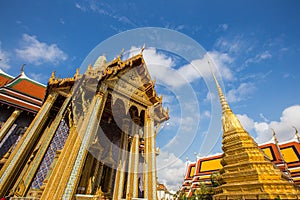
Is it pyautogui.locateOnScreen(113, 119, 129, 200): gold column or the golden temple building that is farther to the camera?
the golden temple building

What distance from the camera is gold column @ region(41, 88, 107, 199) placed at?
397cm

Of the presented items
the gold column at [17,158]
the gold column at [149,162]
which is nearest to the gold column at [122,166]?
the gold column at [149,162]

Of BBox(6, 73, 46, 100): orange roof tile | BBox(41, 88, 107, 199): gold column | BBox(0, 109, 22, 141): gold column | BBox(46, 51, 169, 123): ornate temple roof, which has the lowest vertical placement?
BBox(41, 88, 107, 199): gold column

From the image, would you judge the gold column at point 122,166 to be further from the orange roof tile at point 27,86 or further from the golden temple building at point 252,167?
the orange roof tile at point 27,86

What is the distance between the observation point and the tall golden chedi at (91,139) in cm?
508

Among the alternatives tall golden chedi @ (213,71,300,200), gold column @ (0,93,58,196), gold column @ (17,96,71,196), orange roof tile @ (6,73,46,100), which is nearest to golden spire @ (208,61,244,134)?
tall golden chedi @ (213,71,300,200)

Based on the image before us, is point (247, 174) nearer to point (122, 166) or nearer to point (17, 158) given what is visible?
point (122, 166)

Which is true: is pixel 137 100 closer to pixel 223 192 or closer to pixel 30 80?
pixel 223 192

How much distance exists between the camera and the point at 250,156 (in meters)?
9.62

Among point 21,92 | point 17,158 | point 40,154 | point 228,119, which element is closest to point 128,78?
point 40,154

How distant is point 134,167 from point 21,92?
927cm

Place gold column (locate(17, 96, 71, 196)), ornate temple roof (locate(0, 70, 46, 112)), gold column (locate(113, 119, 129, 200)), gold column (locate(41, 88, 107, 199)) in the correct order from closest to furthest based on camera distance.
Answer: gold column (locate(41, 88, 107, 199))
gold column (locate(17, 96, 71, 196))
gold column (locate(113, 119, 129, 200))
ornate temple roof (locate(0, 70, 46, 112))

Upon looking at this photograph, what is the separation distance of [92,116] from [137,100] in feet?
10.1

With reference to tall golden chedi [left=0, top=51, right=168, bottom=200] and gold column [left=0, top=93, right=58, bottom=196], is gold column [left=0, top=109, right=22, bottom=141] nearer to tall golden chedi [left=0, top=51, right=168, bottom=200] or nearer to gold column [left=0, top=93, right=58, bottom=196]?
tall golden chedi [left=0, top=51, right=168, bottom=200]
